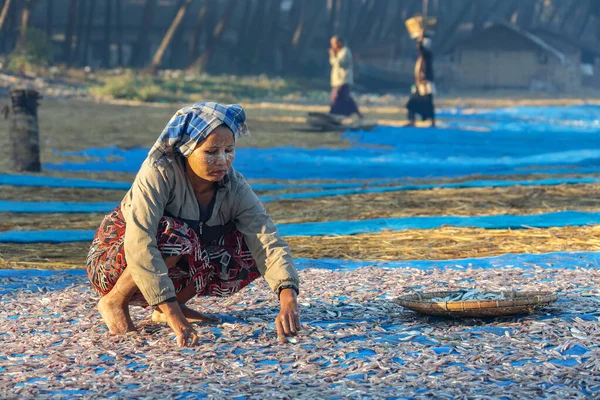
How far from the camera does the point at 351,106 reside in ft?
46.5

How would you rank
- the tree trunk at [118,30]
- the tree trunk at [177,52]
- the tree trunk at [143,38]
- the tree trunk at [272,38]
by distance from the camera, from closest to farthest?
the tree trunk at [143,38] → the tree trunk at [118,30] → the tree trunk at [177,52] → the tree trunk at [272,38]

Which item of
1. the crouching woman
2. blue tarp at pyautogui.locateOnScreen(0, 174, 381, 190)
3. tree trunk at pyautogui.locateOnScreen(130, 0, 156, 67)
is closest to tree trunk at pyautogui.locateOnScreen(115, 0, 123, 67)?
tree trunk at pyautogui.locateOnScreen(130, 0, 156, 67)

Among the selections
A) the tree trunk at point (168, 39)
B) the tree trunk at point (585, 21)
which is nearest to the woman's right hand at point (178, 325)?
the tree trunk at point (168, 39)

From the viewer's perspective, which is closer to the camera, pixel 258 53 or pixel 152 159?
pixel 152 159

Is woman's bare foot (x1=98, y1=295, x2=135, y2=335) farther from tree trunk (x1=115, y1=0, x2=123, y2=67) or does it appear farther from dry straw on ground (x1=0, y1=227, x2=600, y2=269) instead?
tree trunk (x1=115, y1=0, x2=123, y2=67)

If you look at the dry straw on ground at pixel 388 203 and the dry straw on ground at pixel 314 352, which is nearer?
the dry straw on ground at pixel 314 352

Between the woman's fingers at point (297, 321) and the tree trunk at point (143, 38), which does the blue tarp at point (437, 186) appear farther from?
the tree trunk at point (143, 38)

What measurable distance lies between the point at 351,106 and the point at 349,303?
10714 mm

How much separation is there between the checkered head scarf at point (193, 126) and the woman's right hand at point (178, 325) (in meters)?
0.50

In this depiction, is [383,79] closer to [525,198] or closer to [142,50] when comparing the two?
[142,50]

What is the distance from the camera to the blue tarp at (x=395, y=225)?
5.27 metres

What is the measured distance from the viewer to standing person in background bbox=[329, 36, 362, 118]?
13.8 meters

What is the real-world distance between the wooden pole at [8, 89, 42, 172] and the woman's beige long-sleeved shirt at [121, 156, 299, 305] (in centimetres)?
512

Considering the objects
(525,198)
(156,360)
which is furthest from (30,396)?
(525,198)
